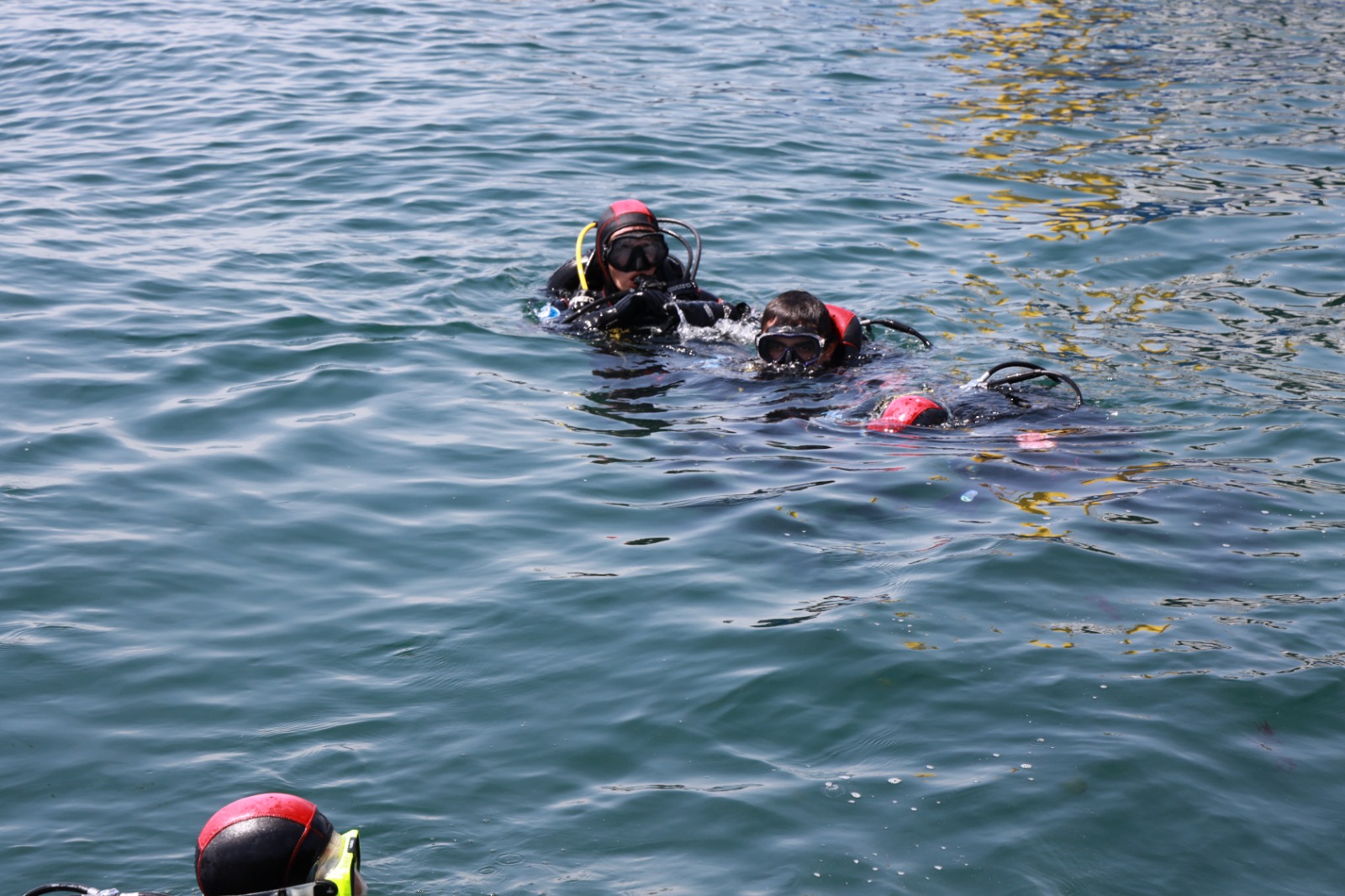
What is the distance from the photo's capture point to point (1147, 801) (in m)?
3.25

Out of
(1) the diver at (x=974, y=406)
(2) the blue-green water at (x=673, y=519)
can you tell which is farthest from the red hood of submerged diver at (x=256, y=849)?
(1) the diver at (x=974, y=406)

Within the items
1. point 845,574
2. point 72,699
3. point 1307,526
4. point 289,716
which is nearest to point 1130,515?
point 1307,526

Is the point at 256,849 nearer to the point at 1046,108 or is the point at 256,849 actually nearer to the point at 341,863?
the point at 341,863

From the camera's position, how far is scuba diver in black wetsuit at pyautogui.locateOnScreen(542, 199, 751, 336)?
747cm

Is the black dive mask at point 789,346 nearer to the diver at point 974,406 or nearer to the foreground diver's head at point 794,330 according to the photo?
the foreground diver's head at point 794,330

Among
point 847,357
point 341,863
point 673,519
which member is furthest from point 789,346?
point 341,863

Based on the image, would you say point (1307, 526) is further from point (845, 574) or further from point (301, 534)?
point (301, 534)

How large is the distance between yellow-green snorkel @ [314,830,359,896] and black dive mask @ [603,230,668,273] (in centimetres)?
525

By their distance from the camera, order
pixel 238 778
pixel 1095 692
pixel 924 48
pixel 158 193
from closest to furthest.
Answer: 1. pixel 238 778
2. pixel 1095 692
3. pixel 158 193
4. pixel 924 48

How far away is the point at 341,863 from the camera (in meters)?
2.59

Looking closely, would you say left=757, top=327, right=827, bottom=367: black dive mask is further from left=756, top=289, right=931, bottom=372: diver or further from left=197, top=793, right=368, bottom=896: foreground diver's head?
left=197, top=793, right=368, bottom=896: foreground diver's head

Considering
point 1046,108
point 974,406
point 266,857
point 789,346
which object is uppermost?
point 266,857

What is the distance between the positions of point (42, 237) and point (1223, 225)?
8648 mm

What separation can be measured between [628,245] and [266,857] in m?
5.44
